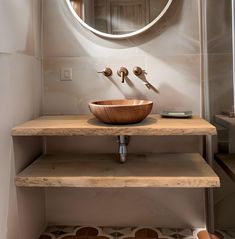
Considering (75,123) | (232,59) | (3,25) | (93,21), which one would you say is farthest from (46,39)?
(232,59)

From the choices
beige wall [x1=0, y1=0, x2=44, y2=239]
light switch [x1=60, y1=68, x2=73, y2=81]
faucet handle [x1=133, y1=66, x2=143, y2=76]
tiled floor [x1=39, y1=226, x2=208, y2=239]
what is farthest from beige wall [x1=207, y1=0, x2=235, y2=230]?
beige wall [x1=0, y1=0, x2=44, y2=239]

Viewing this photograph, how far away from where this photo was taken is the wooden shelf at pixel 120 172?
131cm

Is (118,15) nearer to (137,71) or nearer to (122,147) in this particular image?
(137,71)

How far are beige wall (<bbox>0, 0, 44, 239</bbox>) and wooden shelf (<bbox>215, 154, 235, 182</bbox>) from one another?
109 cm

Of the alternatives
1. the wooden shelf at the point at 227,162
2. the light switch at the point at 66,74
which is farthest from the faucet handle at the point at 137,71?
the wooden shelf at the point at 227,162

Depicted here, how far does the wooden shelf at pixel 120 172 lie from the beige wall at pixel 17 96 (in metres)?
0.09

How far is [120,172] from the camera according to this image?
1.40m

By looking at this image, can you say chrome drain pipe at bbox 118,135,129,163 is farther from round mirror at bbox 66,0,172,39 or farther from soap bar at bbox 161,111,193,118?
round mirror at bbox 66,0,172,39

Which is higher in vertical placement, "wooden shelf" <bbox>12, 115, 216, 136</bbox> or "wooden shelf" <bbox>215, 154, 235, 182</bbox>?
"wooden shelf" <bbox>12, 115, 216, 136</bbox>

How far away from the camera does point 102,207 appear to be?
5.91 ft

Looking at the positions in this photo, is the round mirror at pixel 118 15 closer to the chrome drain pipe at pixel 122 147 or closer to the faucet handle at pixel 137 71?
the faucet handle at pixel 137 71

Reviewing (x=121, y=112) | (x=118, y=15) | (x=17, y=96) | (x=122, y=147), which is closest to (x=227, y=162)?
(x=122, y=147)

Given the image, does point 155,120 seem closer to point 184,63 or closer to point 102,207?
point 184,63

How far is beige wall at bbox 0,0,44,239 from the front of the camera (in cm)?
128
